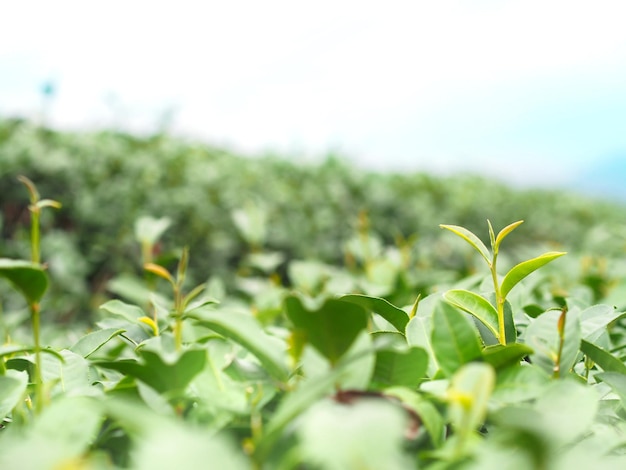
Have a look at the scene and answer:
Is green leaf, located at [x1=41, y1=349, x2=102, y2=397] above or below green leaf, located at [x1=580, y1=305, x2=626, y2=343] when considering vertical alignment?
below

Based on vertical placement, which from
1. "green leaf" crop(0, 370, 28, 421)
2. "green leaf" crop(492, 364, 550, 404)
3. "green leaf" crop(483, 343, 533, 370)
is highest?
"green leaf" crop(483, 343, 533, 370)

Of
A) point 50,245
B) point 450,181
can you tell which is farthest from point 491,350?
point 450,181

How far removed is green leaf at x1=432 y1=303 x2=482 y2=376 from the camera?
85cm

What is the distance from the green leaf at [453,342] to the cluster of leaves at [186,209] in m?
1.87

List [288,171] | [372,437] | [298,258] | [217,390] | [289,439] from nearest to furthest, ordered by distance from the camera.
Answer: [372,437], [289,439], [217,390], [298,258], [288,171]

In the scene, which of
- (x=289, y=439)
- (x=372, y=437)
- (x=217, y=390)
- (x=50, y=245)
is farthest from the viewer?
(x=50, y=245)

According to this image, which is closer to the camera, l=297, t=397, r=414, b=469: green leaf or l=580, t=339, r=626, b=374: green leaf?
l=297, t=397, r=414, b=469: green leaf

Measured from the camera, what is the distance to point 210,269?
13.5 feet

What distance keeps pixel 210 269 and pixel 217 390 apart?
10.9ft

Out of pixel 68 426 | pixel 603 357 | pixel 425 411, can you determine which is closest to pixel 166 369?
pixel 68 426

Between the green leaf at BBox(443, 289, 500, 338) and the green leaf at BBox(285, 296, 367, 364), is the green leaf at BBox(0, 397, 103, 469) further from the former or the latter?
the green leaf at BBox(443, 289, 500, 338)

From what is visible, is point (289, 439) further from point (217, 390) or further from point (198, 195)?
point (198, 195)

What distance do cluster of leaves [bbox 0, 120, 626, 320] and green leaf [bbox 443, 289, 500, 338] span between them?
1634 mm

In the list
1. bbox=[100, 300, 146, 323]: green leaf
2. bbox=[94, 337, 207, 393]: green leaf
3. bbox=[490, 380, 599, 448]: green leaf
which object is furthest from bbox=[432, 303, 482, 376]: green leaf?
bbox=[100, 300, 146, 323]: green leaf
